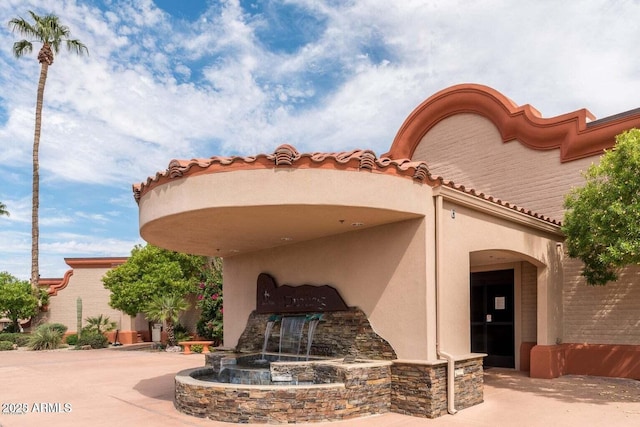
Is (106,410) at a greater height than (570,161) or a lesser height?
lesser

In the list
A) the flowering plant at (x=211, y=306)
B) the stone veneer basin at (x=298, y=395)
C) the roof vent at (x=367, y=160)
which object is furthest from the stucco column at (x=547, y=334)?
the flowering plant at (x=211, y=306)

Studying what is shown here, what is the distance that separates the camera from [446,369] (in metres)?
8.70

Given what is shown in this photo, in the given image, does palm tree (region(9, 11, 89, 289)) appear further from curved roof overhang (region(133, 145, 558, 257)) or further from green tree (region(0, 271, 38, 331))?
curved roof overhang (region(133, 145, 558, 257))

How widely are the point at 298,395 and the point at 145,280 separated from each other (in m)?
17.9

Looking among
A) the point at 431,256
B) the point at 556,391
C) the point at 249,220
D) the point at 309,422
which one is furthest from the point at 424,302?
the point at 556,391

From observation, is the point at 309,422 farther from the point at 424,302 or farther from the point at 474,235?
the point at 474,235

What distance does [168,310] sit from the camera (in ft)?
73.6

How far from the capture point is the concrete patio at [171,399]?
26.8 ft

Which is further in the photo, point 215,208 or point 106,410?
point 106,410

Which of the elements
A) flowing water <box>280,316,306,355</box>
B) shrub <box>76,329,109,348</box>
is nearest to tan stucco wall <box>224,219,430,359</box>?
flowing water <box>280,316,306,355</box>

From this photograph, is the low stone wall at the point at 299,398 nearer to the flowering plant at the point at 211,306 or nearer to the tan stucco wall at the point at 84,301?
the flowering plant at the point at 211,306

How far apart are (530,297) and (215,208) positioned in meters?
9.31

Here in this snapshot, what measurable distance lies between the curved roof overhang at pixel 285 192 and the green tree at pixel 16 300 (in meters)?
21.3

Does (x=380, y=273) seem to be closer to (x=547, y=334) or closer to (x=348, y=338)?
(x=348, y=338)
